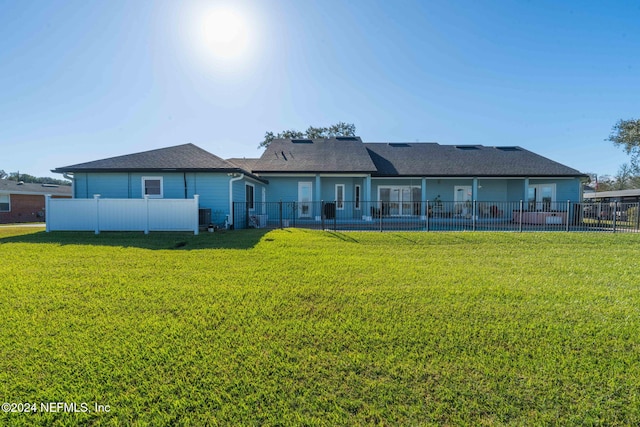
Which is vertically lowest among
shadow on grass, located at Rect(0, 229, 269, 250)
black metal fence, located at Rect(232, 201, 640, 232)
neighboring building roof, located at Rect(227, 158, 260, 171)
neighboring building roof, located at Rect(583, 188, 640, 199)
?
shadow on grass, located at Rect(0, 229, 269, 250)

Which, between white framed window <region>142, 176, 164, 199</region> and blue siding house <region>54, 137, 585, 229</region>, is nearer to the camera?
blue siding house <region>54, 137, 585, 229</region>

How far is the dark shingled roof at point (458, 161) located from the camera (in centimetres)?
1803

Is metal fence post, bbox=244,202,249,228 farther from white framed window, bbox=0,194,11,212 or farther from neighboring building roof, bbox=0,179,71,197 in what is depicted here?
white framed window, bbox=0,194,11,212

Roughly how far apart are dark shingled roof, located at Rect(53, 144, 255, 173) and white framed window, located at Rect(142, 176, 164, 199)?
0.65 metres

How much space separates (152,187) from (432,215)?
15.6 metres

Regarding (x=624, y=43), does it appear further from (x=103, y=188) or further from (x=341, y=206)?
(x=103, y=188)

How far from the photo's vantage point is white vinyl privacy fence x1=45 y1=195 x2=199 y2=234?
11617 millimetres

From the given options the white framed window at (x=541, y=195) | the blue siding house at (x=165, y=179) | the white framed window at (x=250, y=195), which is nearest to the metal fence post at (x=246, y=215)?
the white framed window at (x=250, y=195)

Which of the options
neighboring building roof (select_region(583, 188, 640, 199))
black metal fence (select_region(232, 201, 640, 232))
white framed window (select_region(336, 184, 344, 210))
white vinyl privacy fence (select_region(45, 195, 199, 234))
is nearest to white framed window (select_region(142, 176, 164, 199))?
white vinyl privacy fence (select_region(45, 195, 199, 234))

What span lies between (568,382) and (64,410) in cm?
425

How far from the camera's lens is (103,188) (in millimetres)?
13555

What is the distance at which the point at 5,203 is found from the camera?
76.7 ft

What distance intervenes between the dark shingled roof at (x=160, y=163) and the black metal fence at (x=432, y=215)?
2.25 metres

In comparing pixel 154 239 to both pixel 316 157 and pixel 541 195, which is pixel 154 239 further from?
pixel 541 195
